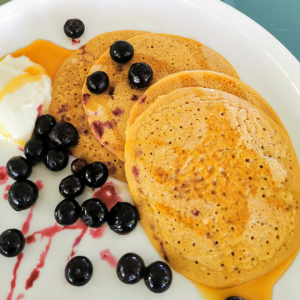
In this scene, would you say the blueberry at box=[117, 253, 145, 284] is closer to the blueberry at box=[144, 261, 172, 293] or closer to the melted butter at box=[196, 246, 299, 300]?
the blueberry at box=[144, 261, 172, 293]

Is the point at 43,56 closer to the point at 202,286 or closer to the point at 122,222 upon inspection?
the point at 122,222

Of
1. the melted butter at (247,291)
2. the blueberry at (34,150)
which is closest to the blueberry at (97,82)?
the blueberry at (34,150)

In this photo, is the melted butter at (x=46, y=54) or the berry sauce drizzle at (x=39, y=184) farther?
the melted butter at (x=46, y=54)

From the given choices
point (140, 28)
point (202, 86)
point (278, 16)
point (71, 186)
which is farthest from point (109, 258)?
point (278, 16)

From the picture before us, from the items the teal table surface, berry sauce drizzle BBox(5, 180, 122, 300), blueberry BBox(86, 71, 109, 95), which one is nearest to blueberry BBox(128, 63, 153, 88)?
blueberry BBox(86, 71, 109, 95)

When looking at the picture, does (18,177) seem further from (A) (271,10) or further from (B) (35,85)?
(A) (271,10)

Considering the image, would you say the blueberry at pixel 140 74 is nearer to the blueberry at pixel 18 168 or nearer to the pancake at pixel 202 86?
the pancake at pixel 202 86

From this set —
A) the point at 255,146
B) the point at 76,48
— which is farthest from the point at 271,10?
the point at 76,48
